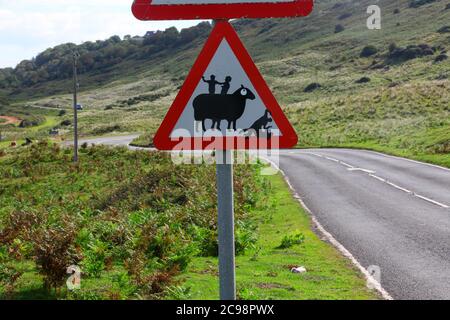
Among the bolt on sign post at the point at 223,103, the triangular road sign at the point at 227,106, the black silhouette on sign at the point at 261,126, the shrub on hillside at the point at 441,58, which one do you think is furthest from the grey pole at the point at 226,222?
the shrub on hillside at the point at 441,58

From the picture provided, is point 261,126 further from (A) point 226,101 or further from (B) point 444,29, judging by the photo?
(B) point 444,29

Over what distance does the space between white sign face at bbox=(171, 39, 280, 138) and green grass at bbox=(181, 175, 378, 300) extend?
3.94 metres

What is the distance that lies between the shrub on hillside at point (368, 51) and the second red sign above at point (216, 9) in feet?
345

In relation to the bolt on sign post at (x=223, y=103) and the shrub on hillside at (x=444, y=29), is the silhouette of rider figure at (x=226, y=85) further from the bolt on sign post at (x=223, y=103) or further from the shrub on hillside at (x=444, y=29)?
the shrub on hillside at (x=444, y=29)

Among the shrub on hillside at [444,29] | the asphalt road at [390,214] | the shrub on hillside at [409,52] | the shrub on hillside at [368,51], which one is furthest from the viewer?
the shrub on hillside at [368,51]

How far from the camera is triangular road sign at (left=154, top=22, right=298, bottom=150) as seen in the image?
3.52m

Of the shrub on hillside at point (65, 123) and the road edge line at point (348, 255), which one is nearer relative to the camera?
the road edge line at point (348, 255)

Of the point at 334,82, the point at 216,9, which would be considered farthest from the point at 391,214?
the point at 334,82

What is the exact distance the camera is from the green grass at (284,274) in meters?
7.68

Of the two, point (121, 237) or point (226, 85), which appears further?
point (121, 237)

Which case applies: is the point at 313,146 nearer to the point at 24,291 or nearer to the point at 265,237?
the point at 265,237

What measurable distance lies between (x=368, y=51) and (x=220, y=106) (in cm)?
10609

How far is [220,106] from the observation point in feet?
11.6

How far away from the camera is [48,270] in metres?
6.91
